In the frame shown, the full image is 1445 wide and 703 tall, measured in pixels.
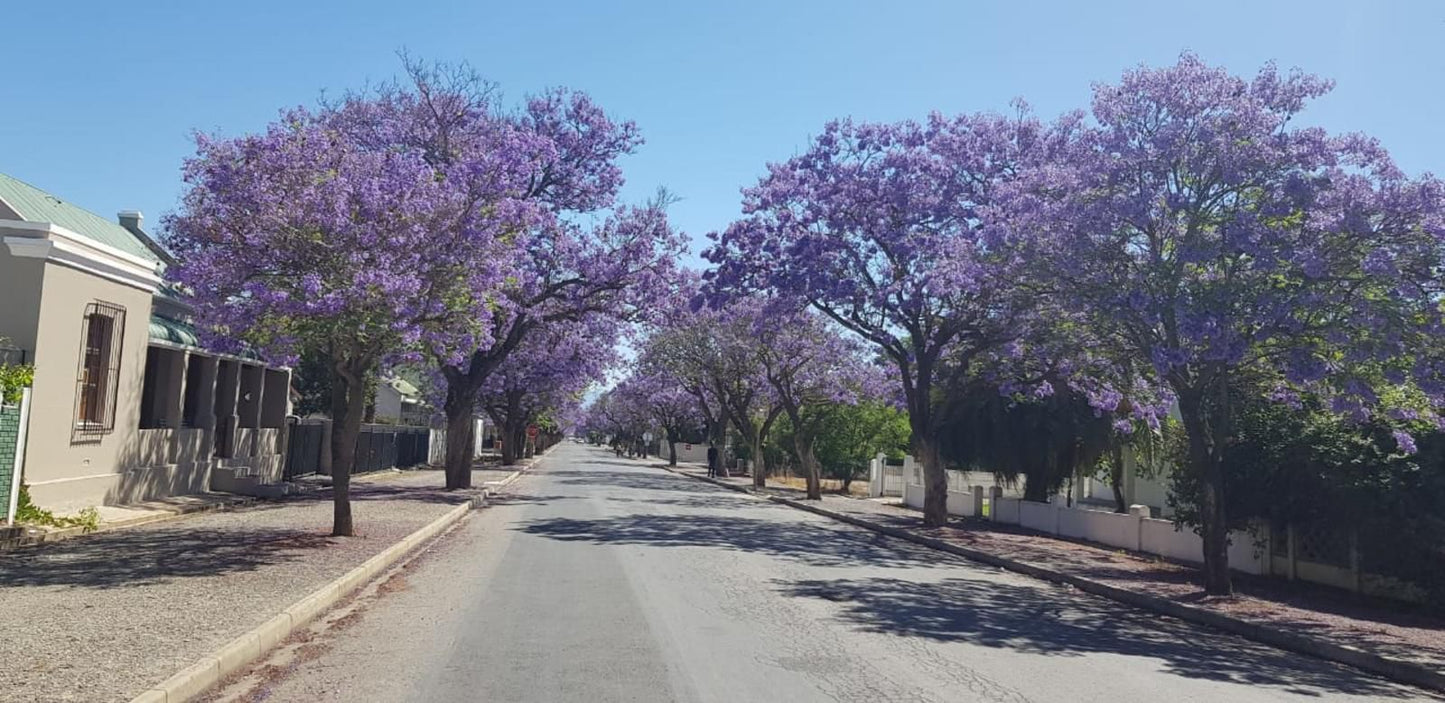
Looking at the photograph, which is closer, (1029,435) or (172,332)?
(172,332)

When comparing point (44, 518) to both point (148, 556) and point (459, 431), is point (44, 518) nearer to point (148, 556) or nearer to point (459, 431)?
point (148, 556)

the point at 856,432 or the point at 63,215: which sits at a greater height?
the point at 63,215

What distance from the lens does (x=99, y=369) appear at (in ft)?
58.7

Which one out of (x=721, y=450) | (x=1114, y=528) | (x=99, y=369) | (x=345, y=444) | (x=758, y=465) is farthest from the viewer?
(x=721, y=450)

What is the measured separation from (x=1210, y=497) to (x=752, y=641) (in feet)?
27.6

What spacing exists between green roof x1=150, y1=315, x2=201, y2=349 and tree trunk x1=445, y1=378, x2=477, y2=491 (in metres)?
7.41

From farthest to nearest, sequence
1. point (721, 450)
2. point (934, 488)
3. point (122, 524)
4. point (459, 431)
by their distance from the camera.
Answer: point (721, 450), point (459, 431), point (934, 488), point (122, 524)

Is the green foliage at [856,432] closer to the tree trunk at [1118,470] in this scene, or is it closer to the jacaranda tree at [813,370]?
the jacaranda tree at [813,370]

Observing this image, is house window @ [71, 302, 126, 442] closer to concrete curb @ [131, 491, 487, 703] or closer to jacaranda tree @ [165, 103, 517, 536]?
jacaranda tree @ [165, 103, 517, 536]

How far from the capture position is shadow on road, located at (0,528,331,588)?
11344mm

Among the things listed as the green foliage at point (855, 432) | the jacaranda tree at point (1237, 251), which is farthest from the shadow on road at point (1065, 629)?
the green foliage at point (855, 432)

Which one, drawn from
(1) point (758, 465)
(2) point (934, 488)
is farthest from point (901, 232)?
(1) point (758, 465)

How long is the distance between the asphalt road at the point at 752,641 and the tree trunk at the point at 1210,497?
69.2 inches

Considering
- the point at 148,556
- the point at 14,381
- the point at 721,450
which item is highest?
the point at 14,381
